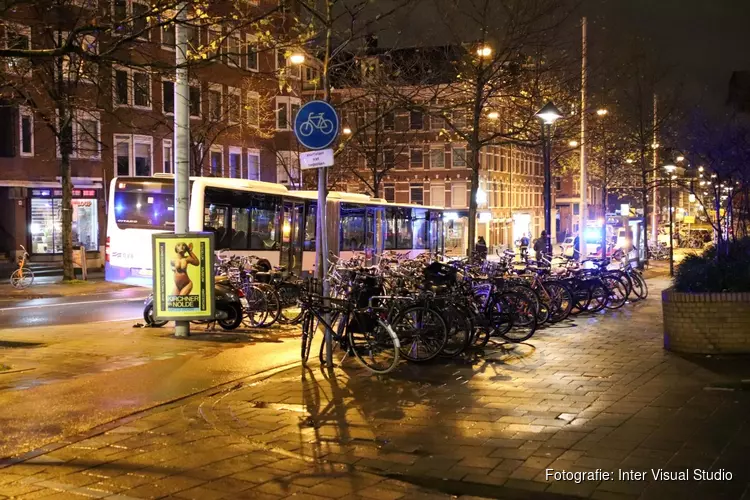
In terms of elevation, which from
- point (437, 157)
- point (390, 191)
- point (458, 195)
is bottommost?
point (458, 195)

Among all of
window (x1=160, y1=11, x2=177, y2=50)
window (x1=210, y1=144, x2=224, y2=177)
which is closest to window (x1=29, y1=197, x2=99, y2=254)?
window (x1=210, y1=144, x2=224, y2=177)

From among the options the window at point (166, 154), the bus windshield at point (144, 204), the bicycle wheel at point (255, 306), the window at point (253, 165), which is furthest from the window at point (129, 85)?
the window at point (253, 165)

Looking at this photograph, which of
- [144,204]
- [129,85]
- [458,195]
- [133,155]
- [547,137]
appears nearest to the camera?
[129,85]

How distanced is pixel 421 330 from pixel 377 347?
25.3 inches

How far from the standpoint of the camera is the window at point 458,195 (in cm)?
6172

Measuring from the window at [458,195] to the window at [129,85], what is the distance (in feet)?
141

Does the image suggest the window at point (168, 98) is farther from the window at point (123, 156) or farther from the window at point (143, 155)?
the window at point (123, 156)

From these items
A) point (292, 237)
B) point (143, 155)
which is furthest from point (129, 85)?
point (143, 155)

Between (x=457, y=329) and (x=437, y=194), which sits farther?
(x=437, y=194)

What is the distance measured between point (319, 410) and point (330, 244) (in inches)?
712

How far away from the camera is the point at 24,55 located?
8.19 m

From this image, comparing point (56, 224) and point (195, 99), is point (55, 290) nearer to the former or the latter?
point (195, 99)

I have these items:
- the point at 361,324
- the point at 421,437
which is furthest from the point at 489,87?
the point at 421,437

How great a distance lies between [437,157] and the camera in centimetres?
6231
